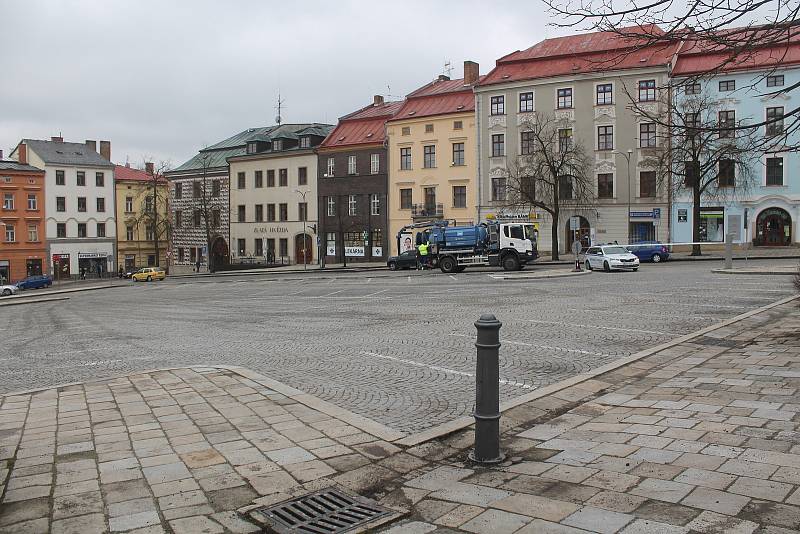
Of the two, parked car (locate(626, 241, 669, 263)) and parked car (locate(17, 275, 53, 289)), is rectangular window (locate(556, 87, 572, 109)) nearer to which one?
parked car (locate(626, 241, 669, 263))

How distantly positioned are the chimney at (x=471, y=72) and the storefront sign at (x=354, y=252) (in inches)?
692

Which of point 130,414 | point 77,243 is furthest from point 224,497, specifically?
point 77,243

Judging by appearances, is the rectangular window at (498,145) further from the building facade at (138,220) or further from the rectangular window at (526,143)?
the building facade at (138,220)

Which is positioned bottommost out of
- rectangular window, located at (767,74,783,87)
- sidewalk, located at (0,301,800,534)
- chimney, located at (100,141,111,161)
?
sidewalk, located at (0,301,800,534)

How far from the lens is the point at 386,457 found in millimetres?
5402

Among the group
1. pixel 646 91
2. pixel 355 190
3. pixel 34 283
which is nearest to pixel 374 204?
pixel 355 190

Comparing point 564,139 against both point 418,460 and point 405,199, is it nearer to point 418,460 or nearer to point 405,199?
point 405,199

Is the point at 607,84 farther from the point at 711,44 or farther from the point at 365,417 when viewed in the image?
the point at 365,417

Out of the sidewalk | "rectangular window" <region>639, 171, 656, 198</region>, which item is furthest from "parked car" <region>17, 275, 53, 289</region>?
the sidewalk

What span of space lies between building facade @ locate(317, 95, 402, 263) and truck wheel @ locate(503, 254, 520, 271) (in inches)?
941

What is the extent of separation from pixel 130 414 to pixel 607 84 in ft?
163

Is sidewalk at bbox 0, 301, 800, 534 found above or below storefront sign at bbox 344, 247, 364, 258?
below

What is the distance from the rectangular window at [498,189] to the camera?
54.9m

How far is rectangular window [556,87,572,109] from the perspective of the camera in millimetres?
52312
